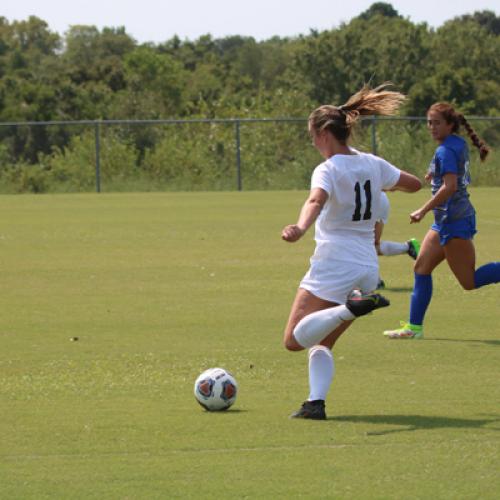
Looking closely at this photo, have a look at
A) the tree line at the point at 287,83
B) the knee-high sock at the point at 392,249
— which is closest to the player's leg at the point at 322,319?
the knee-high sock at the point at 392,249

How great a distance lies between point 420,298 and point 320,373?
3527 millimetres

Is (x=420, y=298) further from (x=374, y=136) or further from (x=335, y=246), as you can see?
(x=374, y=136)

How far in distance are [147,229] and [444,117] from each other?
13112 mm

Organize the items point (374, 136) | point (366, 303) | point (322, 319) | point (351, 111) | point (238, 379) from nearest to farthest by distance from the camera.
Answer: point (366, 303) → point (322, 319) → point (351, 111) → point (238, 379) → point (374, 136)

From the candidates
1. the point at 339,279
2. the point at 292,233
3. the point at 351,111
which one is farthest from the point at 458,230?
the point at 292,233

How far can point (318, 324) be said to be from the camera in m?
7.45

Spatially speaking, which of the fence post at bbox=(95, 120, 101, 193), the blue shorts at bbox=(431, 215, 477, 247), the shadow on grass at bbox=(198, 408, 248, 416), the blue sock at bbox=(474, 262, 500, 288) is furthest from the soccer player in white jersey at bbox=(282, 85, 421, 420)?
the fence post at bbox=(95, 120, 101, 193)

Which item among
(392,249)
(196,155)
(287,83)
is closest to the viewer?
(392,249)

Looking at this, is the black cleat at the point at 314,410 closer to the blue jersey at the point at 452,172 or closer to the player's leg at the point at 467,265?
the blue jersey at the point at 452,172

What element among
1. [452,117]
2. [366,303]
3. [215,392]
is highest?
[452,117]

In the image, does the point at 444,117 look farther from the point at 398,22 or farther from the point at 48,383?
the point at 398,22

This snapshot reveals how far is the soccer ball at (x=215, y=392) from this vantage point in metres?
7.89

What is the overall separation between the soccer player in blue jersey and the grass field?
41cm

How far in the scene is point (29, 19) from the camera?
17400 cm
